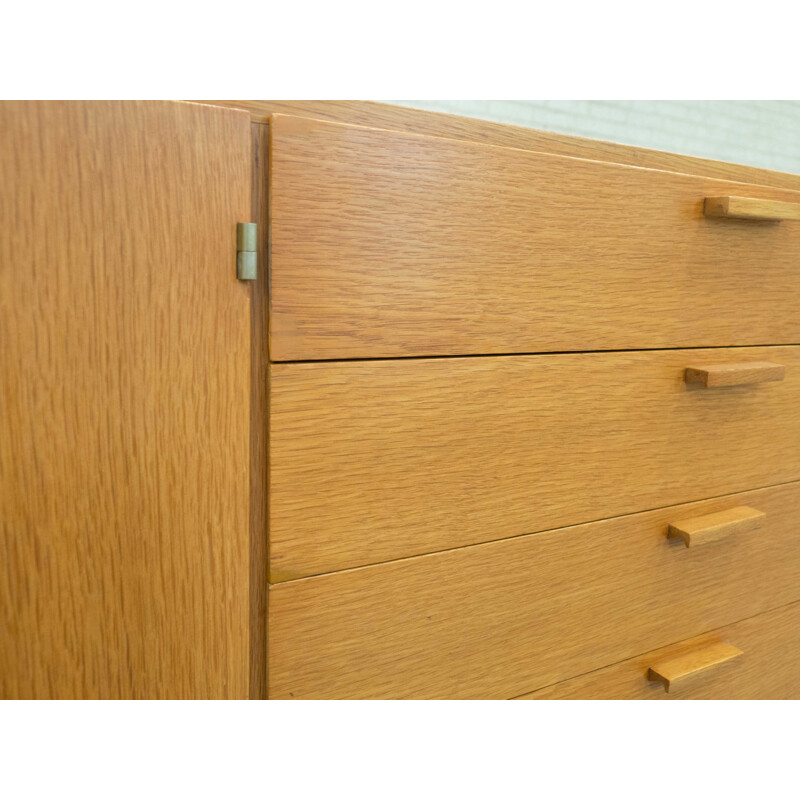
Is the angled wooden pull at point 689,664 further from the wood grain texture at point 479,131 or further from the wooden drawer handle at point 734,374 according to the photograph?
the wood grain texture at point 479,131

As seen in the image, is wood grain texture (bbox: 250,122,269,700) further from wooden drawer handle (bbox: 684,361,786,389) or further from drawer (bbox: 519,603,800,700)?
wooden drawer handle (bbox: 684,361,786,389)

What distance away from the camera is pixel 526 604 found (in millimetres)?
593

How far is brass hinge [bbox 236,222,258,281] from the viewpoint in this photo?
43 centimetres

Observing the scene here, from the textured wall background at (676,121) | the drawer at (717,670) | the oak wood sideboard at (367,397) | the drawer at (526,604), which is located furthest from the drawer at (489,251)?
the textured wall background at (676,121)

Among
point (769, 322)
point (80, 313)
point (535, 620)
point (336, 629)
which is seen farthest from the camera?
point (769, 322)

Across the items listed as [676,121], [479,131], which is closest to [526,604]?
[479,131]

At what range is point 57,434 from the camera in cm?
40

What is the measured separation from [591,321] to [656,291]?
8 centimetres

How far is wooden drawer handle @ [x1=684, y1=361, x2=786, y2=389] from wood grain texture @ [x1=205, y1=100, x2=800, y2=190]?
19cm

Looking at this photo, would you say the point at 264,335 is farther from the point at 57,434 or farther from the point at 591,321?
the point at 591,321

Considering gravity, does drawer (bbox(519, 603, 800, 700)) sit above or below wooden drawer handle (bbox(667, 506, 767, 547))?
below

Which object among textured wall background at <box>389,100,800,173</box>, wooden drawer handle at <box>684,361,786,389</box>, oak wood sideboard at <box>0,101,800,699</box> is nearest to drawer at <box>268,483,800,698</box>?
oak wood sideboard at <box>0,101,800,699</box>

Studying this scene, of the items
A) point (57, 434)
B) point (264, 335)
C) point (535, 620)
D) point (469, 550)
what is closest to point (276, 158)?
point (264, 335)

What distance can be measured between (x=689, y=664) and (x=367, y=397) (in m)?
0.48
